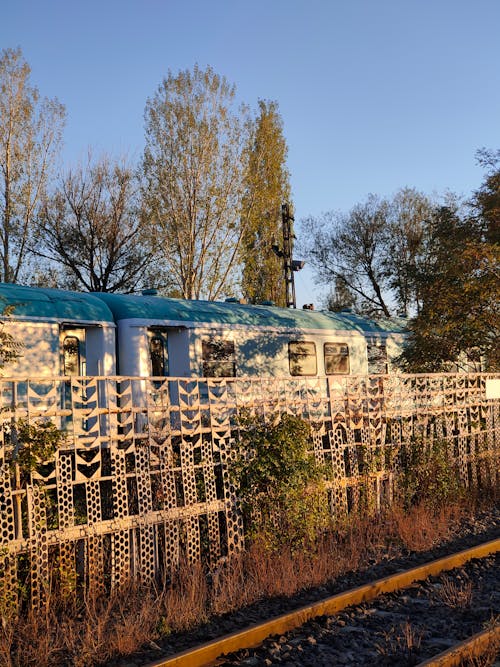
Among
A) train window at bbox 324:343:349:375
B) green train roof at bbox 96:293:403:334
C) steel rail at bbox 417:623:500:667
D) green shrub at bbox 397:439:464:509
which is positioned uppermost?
green train roof at bbox 96:293:403:334

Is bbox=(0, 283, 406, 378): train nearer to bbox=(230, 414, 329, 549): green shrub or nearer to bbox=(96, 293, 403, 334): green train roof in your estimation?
bbox=(96, 293, 403, 334): green train roof

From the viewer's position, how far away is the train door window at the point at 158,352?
44.6 feet

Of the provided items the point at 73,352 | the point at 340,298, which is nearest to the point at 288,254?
the point at 340,298

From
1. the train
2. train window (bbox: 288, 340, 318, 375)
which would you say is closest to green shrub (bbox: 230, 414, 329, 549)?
the train

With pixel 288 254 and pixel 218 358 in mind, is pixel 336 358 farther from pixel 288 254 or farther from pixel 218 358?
pixel 288 254

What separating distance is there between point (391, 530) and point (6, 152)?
69.4 ft

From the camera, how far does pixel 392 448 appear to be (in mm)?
9609

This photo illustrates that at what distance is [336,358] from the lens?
17109 millimetres

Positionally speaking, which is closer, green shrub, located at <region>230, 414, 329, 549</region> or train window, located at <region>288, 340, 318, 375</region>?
green shrub, located at <region>230, 414, 329, 549</region>

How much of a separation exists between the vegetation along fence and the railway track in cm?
159

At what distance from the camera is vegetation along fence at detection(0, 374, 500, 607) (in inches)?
230

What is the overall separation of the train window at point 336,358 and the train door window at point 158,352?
174 inches

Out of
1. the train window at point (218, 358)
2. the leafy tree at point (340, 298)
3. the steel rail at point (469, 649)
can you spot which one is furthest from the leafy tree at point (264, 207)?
the steel rail at point (469, 649)

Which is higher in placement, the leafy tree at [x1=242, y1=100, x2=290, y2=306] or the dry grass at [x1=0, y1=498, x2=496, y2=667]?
the leafy tree at [x1=242, y1=100, x2=290, y2=306]
